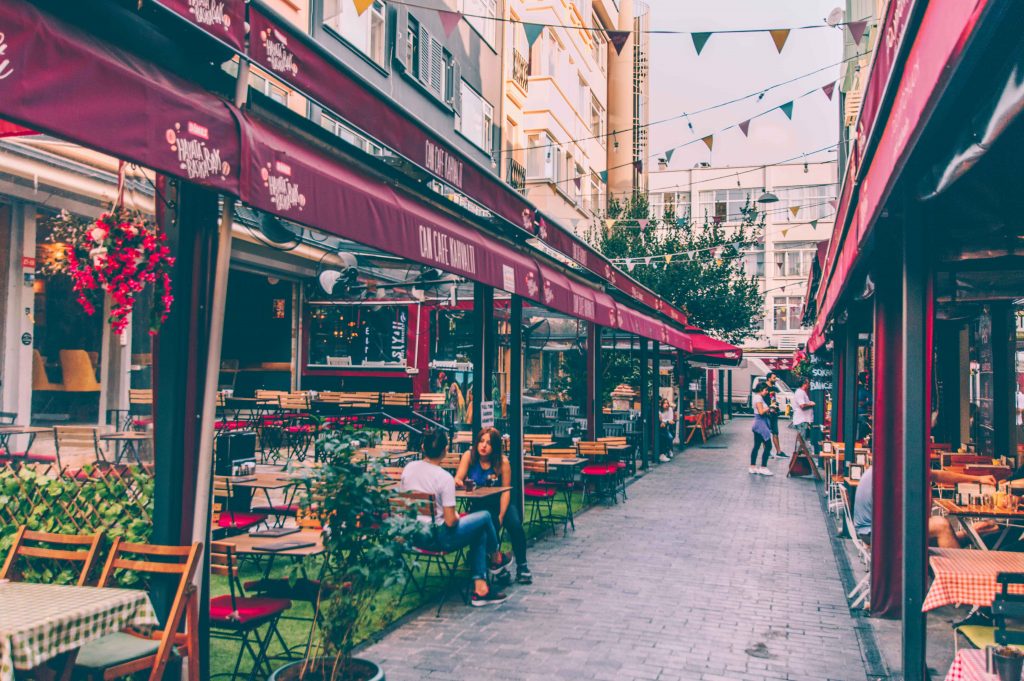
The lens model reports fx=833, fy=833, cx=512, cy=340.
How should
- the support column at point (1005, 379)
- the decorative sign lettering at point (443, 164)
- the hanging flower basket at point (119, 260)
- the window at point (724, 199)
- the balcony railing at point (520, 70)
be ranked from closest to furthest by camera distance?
the hanging flower basket at point (119, 260) < the decorative sign lettering at point (443, 164) < the support column at point (1005, 379) < the balcony railing at point (520, 70) < the window at point (724, 199)

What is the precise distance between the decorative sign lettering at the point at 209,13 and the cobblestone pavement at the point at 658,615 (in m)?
3.81

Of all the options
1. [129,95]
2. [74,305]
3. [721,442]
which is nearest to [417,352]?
[74,305]

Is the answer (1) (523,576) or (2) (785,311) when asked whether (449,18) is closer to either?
(1) (523,576)

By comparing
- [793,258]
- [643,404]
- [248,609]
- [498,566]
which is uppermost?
[793,258]

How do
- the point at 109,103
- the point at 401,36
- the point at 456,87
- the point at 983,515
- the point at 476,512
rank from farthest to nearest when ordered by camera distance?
the point at 456,87, the point at 401,36, the point at 476,512, the point at 983,515, the point at 109,103

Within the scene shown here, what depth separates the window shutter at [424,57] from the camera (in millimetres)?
19859

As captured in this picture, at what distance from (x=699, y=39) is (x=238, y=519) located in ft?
21.6

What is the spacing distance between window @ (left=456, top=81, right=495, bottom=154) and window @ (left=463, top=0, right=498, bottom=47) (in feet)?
5.93

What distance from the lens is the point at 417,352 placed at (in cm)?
1745

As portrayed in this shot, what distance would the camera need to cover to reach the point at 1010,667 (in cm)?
312

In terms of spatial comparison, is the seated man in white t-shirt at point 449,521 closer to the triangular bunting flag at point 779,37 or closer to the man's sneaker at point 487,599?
the man's sneaker at point 487,599

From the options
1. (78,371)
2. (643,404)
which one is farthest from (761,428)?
(78,371)

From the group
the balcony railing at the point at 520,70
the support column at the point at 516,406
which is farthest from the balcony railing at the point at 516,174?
the support column at the point at 516,406

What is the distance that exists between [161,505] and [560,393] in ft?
55.9
